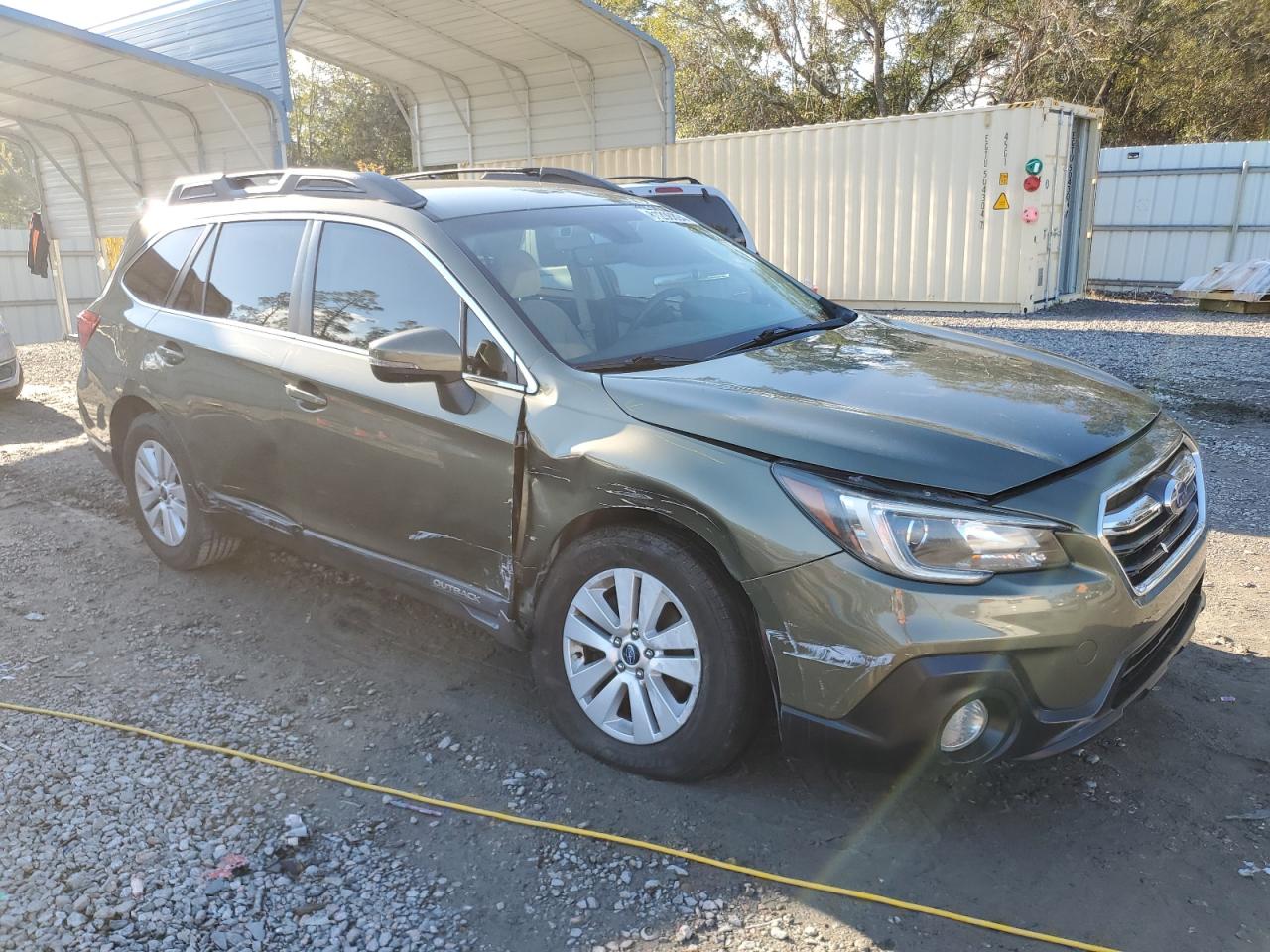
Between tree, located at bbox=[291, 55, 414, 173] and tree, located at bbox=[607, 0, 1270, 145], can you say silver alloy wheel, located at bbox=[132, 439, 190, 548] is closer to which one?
tree, located at bbox=[607, 0, 1270, 145]

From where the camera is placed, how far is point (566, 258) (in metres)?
3.71

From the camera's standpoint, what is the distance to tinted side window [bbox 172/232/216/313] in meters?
4.51

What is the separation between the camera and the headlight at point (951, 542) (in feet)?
8.21


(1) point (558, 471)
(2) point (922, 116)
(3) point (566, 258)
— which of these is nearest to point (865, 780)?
(1) point (558, 471)

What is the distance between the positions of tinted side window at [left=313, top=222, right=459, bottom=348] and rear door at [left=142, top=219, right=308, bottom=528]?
220 millimetres

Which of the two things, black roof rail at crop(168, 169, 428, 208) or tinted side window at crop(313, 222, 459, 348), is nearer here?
tinted side window at crop(313, 222, 459, 348)

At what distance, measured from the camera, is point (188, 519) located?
477 cm

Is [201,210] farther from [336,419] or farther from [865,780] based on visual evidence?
[865,780]

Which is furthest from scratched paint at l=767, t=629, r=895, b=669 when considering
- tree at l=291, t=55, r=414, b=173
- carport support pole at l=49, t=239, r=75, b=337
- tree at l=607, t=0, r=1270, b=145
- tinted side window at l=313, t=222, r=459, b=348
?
tree at l=291, t=55, r=414, b=173

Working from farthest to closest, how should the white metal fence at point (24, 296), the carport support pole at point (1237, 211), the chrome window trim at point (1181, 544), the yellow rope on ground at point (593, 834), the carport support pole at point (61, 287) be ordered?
the white metal fence at point (24, 296) < the carport support pole at point (61, 287) < the carport support pole at point (1237, 211) < the chrome window trim at point (1181, 544) < the yellow rope on ground at point (593, 834)

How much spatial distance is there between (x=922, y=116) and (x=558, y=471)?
42.9 feet

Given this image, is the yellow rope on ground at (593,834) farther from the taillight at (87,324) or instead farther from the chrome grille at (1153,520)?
the taillight at (87,324)

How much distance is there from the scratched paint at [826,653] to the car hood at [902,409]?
0.46 metres

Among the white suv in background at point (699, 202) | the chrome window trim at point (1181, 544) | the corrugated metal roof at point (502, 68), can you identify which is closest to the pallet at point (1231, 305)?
the corrugated metal roof at point (502, 68)
